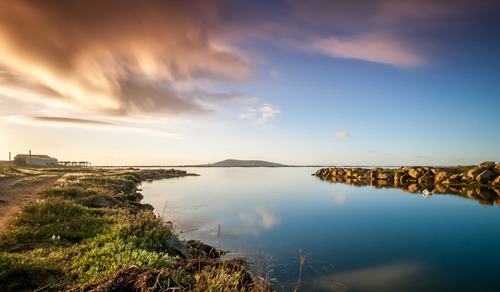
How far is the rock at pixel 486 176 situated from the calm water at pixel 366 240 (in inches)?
449

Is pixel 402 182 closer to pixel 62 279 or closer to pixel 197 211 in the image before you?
pixel 197 211

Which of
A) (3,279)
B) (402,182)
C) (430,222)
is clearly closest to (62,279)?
(3,279)

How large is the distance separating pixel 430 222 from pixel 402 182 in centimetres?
2691

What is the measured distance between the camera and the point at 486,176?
2812 cm

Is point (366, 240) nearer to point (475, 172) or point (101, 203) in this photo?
point (101, 203)

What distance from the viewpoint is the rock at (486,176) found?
92.2ft

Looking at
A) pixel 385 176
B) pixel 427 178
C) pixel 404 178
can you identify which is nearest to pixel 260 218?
pixel 427 178

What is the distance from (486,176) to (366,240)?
92.7ft

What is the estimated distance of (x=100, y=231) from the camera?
8.47 meters

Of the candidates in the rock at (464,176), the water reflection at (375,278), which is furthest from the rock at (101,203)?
the rock at (464,176)

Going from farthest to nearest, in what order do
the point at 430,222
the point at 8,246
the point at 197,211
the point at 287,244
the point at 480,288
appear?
the point at 197,211 < the point at 430,222 < the point at 287,244 < the point at 480,288 < the point at 8,246

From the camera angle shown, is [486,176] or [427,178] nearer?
[486,176]

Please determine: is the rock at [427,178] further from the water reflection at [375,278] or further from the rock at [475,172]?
the water reflection at [375,278]

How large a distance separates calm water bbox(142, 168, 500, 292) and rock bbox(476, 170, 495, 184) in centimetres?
1141
